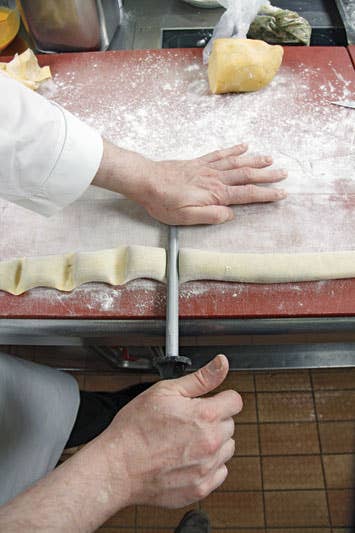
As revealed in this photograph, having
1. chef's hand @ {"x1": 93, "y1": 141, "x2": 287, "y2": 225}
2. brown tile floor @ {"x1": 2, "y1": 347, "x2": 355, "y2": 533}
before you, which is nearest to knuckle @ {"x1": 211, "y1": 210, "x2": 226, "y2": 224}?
chef's hand @ {"x1": 93, "y1": 141, "x2": 287, "y2": 225}

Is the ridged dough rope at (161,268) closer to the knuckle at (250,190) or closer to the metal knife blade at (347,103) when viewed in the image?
the knuckle at (250,190)

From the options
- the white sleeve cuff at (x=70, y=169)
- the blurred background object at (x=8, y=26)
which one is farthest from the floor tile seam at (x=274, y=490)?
the blurred background object at (x=8, y=26)

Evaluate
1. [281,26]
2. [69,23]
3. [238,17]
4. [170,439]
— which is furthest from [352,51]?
[170,439]

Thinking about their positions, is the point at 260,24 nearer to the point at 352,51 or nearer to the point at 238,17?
the point at 238,17

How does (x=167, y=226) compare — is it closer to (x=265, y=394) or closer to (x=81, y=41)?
(x=81, y=41)

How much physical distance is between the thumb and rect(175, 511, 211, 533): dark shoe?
0.88 metres

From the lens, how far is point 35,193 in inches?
38.2

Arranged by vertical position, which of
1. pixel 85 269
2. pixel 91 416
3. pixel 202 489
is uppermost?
pixel 85 269

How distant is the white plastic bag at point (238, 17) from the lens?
129 cm

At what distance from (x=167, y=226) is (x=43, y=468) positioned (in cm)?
62

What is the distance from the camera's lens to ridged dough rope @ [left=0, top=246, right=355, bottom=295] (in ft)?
3.15

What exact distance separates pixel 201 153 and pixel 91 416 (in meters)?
0.78

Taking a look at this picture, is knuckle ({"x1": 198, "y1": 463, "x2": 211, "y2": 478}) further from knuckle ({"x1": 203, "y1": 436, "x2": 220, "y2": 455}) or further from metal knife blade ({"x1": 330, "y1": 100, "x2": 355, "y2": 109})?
metal knife blade ({"x1": 330, "y1": 100, "x2": 355, "y2": 109})

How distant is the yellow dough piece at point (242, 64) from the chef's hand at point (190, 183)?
26cm
